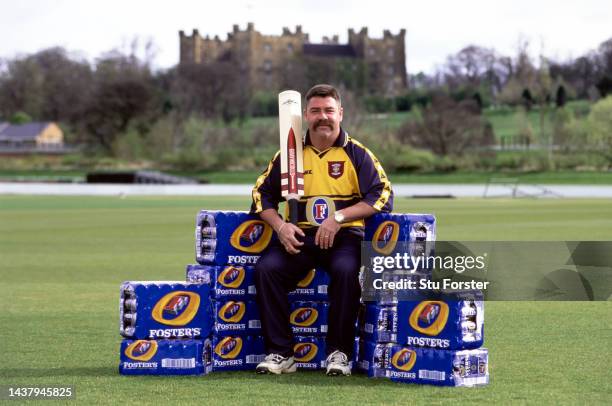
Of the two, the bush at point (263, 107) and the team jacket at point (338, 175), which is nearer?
the team jacket at point (338, 175)

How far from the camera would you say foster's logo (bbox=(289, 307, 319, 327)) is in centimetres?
841

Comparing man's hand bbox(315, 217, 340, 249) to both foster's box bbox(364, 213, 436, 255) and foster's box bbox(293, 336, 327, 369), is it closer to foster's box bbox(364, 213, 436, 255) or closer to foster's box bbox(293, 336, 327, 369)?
foster's box bbox(364, 213, 436, 255)

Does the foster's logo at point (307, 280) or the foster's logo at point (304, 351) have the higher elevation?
the foster's logo at point (307, 280)

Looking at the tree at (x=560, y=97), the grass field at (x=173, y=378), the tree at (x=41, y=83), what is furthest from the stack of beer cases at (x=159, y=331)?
the tree at (x=41, y=83)

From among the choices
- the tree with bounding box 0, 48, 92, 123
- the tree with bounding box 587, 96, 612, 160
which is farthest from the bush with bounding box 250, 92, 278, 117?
the tree with bounding box 587, 96, 612, 160

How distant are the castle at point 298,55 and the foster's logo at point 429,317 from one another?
552ft

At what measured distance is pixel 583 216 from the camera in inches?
1359

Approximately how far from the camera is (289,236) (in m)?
8.15

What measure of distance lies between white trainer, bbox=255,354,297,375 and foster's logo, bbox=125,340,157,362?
705 mm

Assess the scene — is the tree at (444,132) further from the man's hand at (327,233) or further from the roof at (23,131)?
the man's hand at (327,233)

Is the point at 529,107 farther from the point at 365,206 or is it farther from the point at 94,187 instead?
the point at 365,206

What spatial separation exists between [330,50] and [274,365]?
7294 inches

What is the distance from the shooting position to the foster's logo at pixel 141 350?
7.99m

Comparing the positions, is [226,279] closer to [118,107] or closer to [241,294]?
[241,294]
